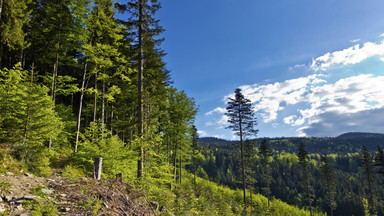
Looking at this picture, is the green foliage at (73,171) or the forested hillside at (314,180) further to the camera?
the forested hillside at (314,180)

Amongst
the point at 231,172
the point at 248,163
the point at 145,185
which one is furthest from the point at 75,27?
the point at 231,172

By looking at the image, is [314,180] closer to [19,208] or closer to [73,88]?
[73,88]

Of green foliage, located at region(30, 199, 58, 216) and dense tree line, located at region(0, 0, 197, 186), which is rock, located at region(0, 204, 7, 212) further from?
dense tree line, located at region(0, 0, 197, 186)

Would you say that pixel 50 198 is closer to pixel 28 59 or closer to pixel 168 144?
pixel 168 144

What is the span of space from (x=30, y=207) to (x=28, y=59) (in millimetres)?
24242

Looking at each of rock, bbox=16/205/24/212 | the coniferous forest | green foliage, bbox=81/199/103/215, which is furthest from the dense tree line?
rock, bbox=16/205/24/212

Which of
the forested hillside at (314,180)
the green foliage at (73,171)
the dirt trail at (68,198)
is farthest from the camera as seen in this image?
the forested hillside at (314,180)

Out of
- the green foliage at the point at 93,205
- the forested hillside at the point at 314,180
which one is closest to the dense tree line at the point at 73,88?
the green foliage at the point at 93,205

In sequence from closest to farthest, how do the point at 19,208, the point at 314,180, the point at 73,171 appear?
the point at 19,208 < the point at 73,171 < the point at 314,180

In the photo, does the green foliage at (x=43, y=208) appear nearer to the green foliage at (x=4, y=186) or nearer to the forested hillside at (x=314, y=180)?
the green foliage at (x=4, y=186)

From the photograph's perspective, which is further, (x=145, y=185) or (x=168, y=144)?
(x=168, y=144)

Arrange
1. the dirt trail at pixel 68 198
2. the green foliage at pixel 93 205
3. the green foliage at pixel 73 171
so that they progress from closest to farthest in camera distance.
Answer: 1. the dirt trail at pixel 68 198
2. the green foliage at pixel 93 205
3. the green foliage at pixel 73 171

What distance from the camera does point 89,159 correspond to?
33.1 feet

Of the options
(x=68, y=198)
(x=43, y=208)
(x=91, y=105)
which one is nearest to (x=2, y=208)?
(x=43, y=208)
